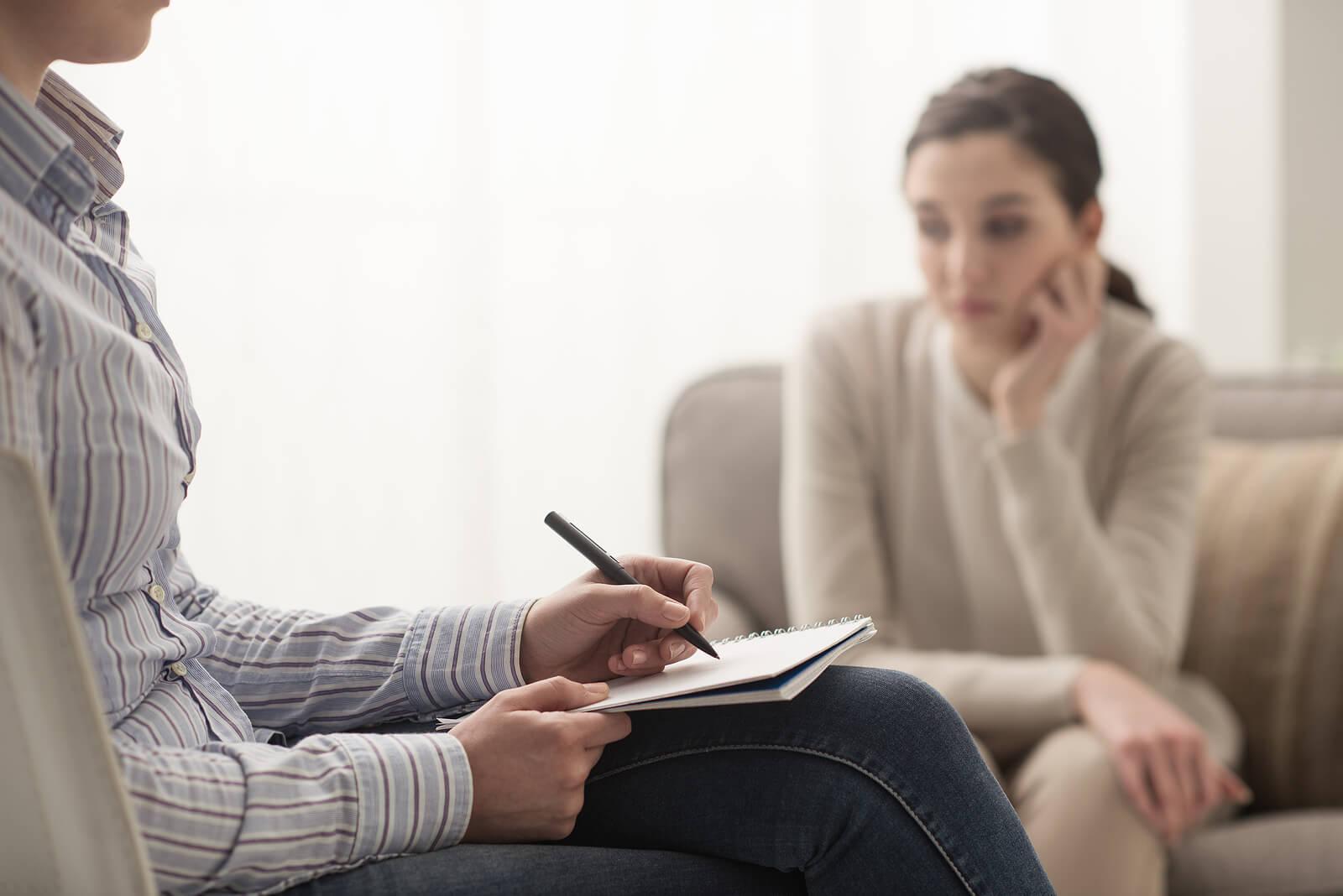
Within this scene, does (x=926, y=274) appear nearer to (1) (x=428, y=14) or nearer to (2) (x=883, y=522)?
(2) (x=883, y=522)

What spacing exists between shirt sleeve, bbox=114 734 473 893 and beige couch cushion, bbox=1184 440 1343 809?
1.25m

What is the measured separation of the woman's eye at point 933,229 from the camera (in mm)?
1669

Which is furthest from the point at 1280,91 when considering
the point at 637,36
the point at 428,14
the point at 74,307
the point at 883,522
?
the point at 74,307

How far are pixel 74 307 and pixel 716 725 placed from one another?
0.44m

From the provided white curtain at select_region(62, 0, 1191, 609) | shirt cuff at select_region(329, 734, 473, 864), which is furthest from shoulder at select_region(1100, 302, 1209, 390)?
shirt cuff at select_region(329, 734, 473, 864)

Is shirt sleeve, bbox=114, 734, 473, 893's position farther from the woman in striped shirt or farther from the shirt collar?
the shirt collar

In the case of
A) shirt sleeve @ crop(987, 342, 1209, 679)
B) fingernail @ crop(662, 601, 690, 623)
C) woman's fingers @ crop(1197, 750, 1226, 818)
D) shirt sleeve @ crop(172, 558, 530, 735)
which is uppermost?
fingernail @ crop(662, 601, 690, 623)

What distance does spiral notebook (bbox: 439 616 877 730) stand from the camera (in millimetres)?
702

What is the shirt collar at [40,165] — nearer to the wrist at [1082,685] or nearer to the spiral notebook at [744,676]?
the spiral notebook at [744,676]

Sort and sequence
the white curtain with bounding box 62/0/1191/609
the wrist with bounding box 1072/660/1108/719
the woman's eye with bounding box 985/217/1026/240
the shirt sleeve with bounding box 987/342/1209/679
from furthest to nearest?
the white curtain with bounding box 62/0/1191/609 < the woman's eye with bounding box 985/217/1026/240 < the shirt sleeve with bounding box 987/342/1209/679 < the wrist with bounding box 1072/660/1108/719

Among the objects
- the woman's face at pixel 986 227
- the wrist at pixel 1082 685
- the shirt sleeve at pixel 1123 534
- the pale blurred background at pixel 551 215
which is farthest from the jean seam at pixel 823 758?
the pale blurred background at pixel 551 215

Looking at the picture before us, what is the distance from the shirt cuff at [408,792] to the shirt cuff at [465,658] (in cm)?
15

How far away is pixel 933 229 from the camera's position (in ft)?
5.51

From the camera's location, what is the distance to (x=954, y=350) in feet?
5.70
